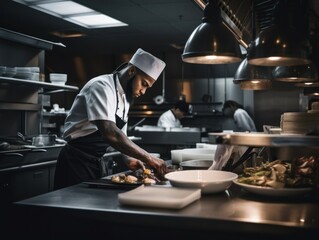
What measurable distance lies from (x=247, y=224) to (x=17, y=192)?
306cm

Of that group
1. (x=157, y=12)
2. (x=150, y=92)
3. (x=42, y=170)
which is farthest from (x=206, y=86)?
(x=42, y=170)

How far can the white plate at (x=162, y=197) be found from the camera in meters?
1.55

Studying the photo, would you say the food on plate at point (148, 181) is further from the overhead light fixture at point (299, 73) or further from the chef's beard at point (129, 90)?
the overhead light fixture at point (299, 73)

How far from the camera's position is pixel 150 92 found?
9.42 metres

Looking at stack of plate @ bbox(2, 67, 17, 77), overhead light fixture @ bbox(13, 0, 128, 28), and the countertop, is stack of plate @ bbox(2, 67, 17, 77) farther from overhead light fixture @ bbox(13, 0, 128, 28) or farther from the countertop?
the countertop

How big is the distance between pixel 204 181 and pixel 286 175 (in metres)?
0.40

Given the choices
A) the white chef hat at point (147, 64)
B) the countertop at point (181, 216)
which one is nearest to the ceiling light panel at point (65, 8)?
the white chef hat at point (147, 64)

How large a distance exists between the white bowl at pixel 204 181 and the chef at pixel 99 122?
590mm

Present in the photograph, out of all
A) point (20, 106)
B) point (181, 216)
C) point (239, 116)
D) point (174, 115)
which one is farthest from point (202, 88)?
point (181, 216)

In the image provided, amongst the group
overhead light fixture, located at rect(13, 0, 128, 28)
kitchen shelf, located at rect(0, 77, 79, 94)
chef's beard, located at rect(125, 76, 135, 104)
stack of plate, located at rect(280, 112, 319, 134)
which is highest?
overhead light fixture, located at rect(13, 0, 128, 28)

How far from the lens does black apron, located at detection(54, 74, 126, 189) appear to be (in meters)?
2.79

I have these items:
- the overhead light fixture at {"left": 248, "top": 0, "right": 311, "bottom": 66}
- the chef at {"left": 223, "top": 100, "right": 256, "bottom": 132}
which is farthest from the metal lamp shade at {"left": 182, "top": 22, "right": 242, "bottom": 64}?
the chef at {"left": 223, "top": 100, "right": 256, "bottom": 132}

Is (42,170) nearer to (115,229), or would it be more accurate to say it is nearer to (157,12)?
(115,229)

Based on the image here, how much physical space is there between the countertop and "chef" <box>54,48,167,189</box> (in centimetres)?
77
